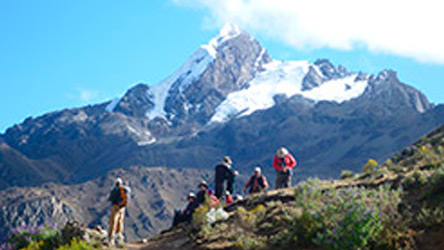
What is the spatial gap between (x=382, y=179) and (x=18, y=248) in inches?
376

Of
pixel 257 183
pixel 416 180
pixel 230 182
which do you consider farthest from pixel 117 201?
pixel 416 180

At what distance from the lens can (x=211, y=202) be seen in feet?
56.9

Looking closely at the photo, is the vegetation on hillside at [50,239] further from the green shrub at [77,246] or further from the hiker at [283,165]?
the hiker at [283,165]

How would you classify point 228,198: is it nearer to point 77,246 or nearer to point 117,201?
point 117,201

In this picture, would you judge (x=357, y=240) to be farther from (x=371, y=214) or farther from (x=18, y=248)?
(x=18, y=248)

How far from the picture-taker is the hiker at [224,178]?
2006cm

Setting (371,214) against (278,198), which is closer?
(371,214)

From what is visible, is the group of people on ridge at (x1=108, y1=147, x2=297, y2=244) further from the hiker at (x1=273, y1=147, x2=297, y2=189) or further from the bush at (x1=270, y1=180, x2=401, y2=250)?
the bush at (x1=270, y1=180, x2=401, y2=250)

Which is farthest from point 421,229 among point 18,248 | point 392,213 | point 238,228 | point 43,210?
point 43,210

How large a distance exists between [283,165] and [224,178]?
2.13 meters

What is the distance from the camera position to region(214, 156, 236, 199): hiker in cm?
2006

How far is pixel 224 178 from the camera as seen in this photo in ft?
66.0

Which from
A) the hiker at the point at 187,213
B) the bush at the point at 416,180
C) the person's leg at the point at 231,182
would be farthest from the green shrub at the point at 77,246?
the person's leg at the point at 231,182

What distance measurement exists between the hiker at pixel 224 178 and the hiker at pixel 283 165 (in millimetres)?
1579
